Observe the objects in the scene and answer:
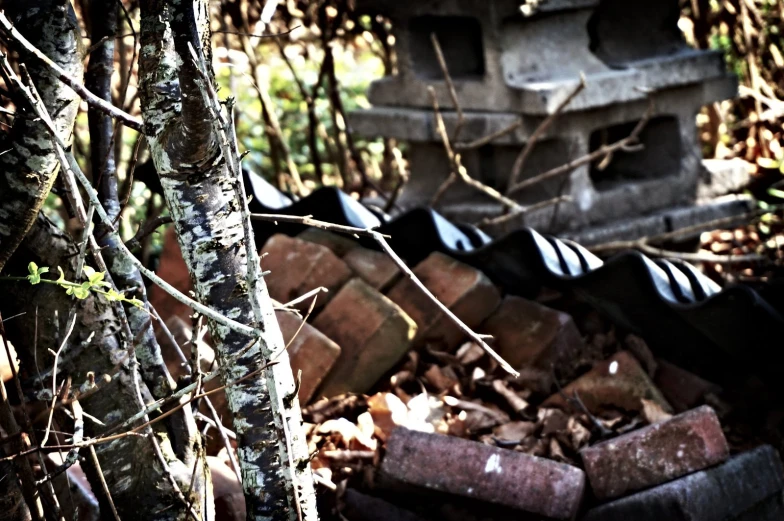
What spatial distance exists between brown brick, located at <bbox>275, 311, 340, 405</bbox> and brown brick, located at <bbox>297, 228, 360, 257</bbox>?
459 millimetres

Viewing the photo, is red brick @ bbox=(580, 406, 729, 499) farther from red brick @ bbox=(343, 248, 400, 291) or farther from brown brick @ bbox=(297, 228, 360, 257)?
brown brick @ bbox=(297, 228, 360, 257)

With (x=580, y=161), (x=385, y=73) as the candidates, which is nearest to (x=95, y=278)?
(x=580, y=161)

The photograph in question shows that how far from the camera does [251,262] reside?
4.28 ft

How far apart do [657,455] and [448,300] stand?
800 millimetres

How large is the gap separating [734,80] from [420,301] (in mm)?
2018

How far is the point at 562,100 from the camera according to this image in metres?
3.27

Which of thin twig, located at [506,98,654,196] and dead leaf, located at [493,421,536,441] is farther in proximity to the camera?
thin twig, located at [506,98,654,196]

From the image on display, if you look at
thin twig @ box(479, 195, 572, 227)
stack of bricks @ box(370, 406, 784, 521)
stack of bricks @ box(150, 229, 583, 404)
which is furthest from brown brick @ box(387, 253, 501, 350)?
stack of bricks @ box(370, 406, 784, 521)

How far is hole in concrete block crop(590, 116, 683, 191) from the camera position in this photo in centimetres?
383

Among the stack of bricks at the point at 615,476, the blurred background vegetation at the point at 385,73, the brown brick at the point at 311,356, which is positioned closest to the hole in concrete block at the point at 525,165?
the blurred background vegetation at the point at 385,73

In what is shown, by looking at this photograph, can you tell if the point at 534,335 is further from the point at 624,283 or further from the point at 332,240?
the point at 332,240

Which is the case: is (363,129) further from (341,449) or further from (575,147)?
(341,449)

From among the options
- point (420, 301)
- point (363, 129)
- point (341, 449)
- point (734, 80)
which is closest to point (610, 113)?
point (734, 80)

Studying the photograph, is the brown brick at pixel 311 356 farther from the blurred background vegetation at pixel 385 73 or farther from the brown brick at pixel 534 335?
the blurred background vegetation at pixel 385 73
